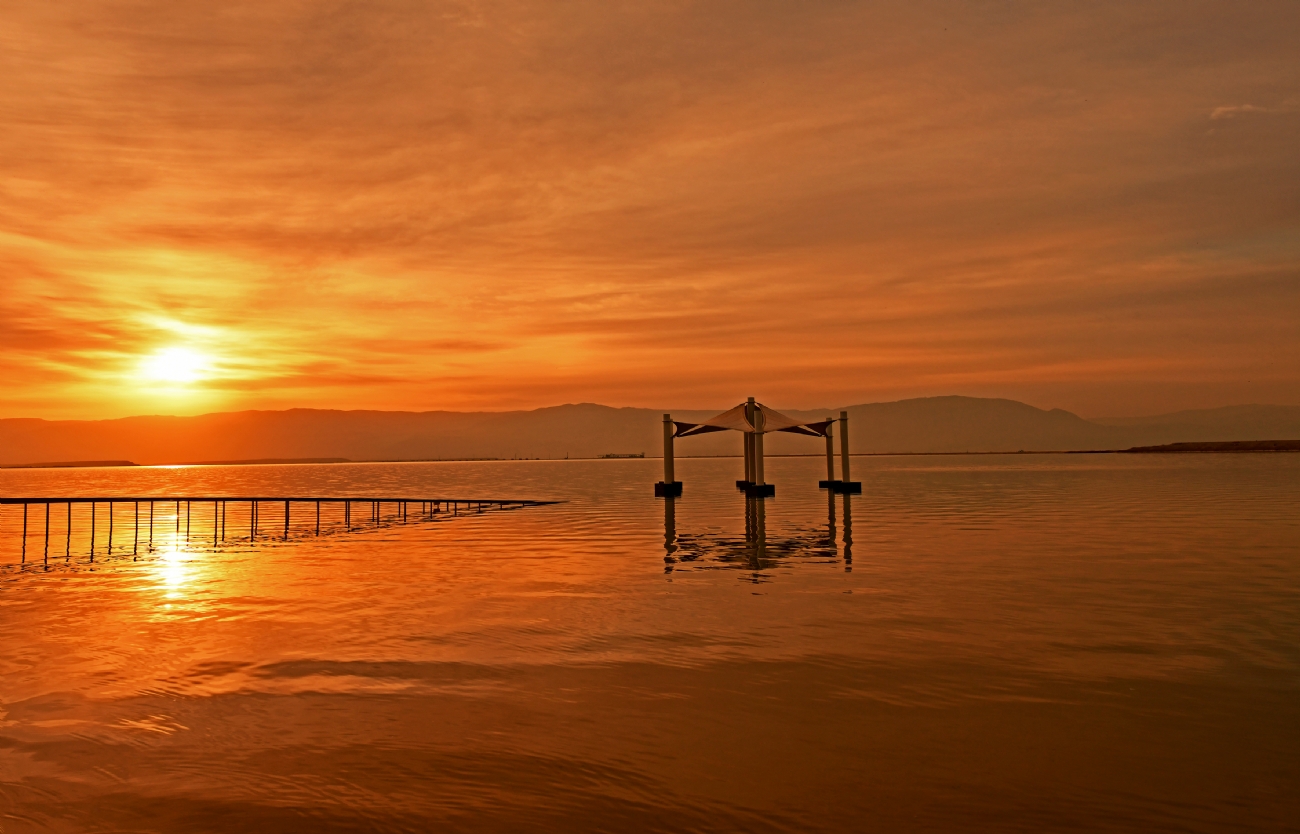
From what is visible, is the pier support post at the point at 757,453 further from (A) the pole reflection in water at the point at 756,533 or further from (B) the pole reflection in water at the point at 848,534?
(B) the pole reflection in water at the point at 848,534

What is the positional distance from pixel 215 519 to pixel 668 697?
4096 cm

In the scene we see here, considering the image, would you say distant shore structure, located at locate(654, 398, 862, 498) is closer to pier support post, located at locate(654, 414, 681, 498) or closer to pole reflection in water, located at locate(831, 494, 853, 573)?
pier support post, located at locate(654, 414, 681, 498)

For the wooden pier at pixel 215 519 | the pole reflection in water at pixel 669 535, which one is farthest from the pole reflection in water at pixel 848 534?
the wooden pier at pixel 215 519

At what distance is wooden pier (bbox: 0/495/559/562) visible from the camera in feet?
125

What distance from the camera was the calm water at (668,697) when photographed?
777cm

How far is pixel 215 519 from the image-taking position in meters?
45.3

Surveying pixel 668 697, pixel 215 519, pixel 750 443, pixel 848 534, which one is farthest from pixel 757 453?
pixel 668 697

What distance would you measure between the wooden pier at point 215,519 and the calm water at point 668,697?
1453 cm

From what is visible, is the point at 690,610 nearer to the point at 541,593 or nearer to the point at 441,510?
the point at 541,593

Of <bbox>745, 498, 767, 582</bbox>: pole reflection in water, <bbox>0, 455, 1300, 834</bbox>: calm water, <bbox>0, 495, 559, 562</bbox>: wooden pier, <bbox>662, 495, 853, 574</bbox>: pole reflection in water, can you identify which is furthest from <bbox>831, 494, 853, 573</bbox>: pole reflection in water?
<bbox>0, 495, 559, 562</bbox>: wooden pier

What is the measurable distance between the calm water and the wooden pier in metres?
14.5

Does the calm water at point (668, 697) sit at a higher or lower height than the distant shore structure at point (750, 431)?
lower

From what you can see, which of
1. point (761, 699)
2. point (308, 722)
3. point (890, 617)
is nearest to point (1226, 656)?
point (890, 617)

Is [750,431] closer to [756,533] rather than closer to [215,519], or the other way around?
[756,533]
